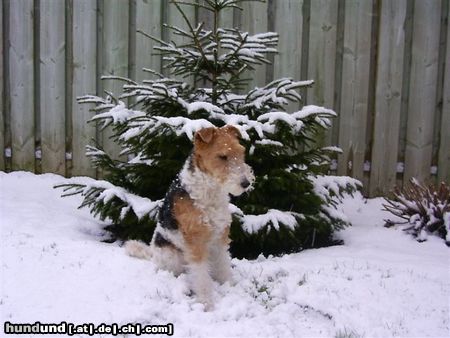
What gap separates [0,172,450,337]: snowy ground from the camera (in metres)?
3.08

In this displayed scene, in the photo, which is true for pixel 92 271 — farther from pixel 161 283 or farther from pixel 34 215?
pixel 34 215

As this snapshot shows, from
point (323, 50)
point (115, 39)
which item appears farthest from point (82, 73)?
point (323, 50)

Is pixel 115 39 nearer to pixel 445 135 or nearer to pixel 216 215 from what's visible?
pixel 216 215

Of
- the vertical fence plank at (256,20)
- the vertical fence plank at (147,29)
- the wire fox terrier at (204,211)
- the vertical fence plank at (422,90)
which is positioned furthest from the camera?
the vertical fence plank at (147,29)

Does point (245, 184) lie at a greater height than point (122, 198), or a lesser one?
greater

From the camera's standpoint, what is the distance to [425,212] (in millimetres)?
5047

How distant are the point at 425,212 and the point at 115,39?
4.05 meters

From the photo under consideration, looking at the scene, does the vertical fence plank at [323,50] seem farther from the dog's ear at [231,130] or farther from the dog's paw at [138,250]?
the dog's paw at [138,250]

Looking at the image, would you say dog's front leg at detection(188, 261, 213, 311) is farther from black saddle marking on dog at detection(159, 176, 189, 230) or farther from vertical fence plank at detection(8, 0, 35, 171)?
vertical fence plank at detection(8, 0, 35, 171)

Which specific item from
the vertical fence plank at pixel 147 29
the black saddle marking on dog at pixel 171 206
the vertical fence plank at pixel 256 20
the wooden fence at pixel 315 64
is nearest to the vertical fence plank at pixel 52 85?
the wooden fence at pixel 315 64

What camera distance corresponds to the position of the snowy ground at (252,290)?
3082 millimetres

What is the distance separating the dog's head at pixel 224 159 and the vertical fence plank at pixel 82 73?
337 cm

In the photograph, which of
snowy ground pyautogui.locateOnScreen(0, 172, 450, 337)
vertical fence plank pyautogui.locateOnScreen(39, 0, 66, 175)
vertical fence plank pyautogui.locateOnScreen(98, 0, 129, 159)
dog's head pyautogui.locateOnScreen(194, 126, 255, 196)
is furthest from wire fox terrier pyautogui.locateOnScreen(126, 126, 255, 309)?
vertical fence plank pyautogui.locateOnScreen(39, 0, 66, 175)

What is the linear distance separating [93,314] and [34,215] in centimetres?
255
